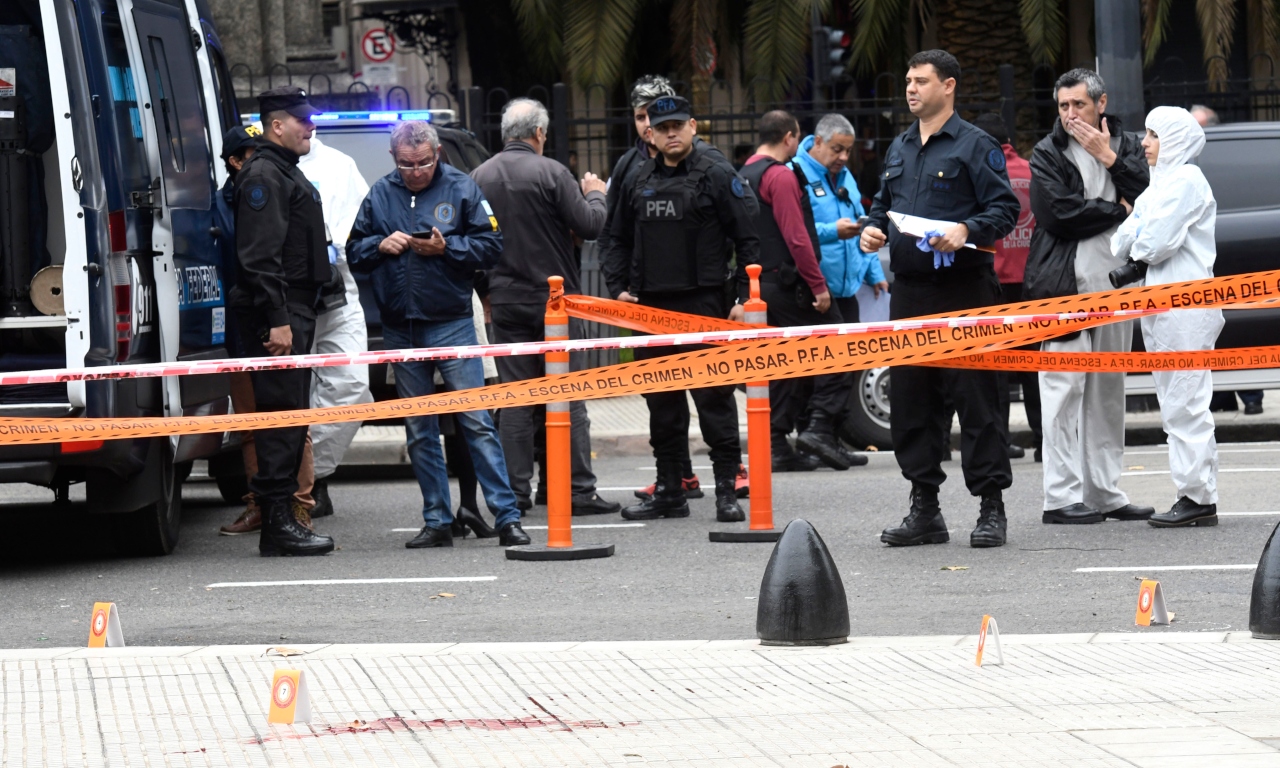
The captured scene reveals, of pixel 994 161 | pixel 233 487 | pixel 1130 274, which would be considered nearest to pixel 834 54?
pixel 233 487

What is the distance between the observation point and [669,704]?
17.1 feet

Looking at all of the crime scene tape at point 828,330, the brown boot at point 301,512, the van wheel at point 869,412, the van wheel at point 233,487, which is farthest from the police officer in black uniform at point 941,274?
the van wheel at point 233,487

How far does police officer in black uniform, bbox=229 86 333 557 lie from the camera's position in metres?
8.42

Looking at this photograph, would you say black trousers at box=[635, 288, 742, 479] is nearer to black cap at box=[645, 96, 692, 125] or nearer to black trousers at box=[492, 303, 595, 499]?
black trousers at box=[492, 303, 595, 499]

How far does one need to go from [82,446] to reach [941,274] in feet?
12.1

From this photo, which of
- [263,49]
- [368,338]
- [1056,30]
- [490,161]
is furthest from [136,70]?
[263,49]

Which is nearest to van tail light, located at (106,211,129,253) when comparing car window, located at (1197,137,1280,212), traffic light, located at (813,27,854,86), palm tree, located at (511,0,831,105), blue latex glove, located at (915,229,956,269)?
blue latex glove, located at (915,229,956,269)

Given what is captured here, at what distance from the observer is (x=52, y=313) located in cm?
863

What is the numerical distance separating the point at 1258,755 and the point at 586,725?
1.66 m

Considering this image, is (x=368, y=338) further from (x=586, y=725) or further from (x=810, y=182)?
(x=586, y=725)

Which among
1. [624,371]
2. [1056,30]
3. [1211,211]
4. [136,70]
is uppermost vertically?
[1056,30]

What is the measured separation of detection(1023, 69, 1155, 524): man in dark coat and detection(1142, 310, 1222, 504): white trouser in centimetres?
22

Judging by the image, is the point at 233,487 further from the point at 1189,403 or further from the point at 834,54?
the point at 834,54

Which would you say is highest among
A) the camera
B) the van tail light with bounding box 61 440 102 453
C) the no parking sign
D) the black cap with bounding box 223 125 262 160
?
the no parking sign
